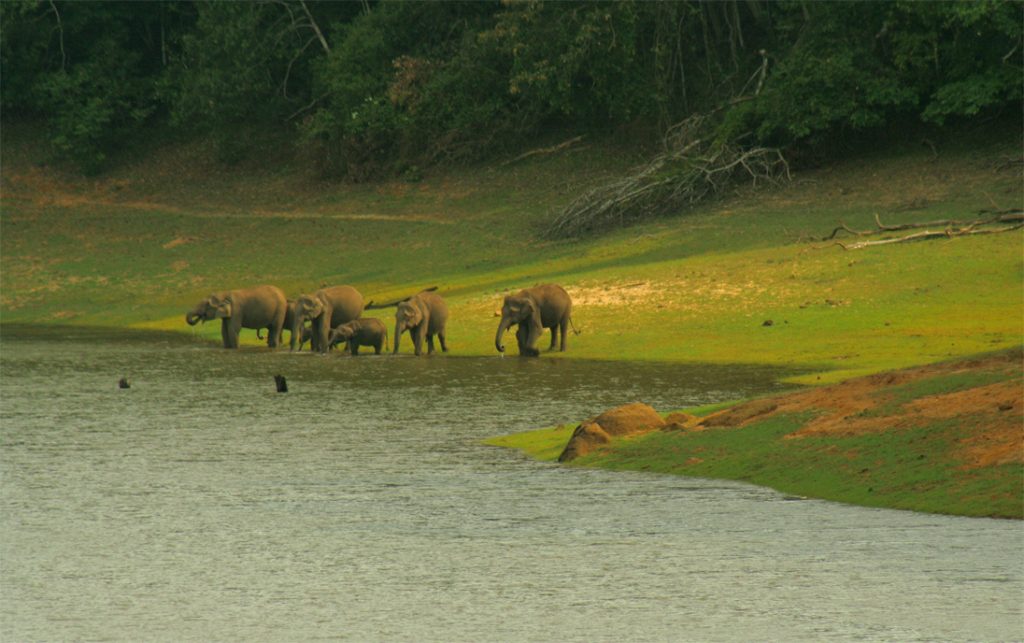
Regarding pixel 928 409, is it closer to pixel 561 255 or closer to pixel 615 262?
pixel 615 262

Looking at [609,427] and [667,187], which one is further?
[667,187]

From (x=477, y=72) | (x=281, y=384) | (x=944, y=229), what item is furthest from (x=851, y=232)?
(x=477, y=72)

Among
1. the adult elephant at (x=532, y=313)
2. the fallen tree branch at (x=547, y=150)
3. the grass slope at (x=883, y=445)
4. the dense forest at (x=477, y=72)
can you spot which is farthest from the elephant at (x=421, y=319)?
the fallen tree branch at (x=547, y=150)

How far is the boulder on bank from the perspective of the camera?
736 inches

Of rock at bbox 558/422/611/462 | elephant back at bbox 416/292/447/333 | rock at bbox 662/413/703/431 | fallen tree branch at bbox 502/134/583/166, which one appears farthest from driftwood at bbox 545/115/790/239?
rock at bbox 558/422/611/462

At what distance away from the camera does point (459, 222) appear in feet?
173

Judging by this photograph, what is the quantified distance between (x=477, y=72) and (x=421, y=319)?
3014 cm

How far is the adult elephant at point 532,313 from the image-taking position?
1234 inches

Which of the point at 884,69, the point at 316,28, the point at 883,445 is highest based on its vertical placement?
the point at 316,28

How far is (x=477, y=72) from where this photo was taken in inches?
2399

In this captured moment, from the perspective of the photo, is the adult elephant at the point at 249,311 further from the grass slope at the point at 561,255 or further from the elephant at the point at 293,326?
the grass slope at the point at 561,255

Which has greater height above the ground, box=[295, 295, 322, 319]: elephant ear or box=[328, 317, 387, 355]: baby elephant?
box=[295, 295, 322, 319]: elephant ear

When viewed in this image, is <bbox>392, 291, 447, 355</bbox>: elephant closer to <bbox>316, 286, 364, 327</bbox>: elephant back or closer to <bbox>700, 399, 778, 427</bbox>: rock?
<bbox>316, 286, 364, 327</bbox>: elephant back

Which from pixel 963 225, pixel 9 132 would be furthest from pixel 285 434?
pixel 9 132
